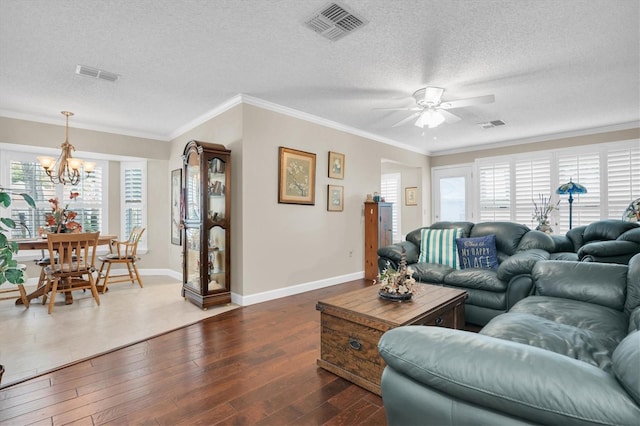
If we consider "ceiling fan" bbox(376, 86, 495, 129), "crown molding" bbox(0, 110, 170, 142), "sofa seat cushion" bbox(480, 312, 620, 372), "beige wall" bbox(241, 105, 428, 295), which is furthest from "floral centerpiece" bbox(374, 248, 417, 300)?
"crown molding" bbox(0, 110, 170, 142)

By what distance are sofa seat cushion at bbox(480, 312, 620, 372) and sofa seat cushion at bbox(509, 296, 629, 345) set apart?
74mm

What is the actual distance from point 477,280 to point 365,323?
1.58m

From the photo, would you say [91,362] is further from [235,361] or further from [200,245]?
[200,245]

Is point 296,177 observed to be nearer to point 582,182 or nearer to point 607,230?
point 607,230

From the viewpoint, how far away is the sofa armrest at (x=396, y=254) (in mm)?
3713

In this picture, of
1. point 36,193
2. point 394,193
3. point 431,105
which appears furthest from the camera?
point 394,193

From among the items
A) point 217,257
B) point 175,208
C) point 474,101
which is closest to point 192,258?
point 217,257

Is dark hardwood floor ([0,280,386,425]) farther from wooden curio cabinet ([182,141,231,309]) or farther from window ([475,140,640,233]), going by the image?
window ([475,140,640,233])

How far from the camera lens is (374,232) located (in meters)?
5.40

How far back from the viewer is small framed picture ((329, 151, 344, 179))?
497cm

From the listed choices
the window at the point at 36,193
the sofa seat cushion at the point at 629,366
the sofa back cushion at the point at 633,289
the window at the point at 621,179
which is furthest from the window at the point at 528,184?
the window at the point at 36,193

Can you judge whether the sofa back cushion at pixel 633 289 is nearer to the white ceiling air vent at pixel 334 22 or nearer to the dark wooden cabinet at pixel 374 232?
the white ceiling air vent at pixel 334 22

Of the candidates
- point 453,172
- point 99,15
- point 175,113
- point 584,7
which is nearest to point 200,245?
point 175,113

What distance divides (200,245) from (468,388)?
3534mm
